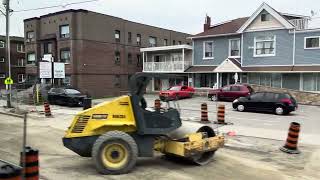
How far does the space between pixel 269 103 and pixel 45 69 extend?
21.2 m

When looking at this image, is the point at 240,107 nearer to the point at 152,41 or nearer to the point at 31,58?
the point at 152,41

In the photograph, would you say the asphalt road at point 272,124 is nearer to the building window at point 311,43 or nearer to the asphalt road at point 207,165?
the asphalt road at point 207,165

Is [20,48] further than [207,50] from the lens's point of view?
Yes

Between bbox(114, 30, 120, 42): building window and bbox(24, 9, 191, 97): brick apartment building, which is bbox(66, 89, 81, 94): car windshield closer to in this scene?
bbox(24, 9, 191, 97): brick apartment building

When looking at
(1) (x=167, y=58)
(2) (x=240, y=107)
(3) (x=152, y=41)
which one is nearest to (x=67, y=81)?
(1) (x=167, y=58)

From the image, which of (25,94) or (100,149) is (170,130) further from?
(25,94)

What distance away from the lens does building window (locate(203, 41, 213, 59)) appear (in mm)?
41438

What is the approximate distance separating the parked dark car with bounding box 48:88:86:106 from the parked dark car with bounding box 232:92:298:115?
41.9ft

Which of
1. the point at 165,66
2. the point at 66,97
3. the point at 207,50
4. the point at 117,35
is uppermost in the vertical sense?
the point at 117,35

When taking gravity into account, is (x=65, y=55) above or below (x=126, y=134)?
above

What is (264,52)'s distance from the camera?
121ft

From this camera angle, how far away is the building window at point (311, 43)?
33781mm

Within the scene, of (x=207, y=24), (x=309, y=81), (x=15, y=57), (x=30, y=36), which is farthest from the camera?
(x=15, y=57)

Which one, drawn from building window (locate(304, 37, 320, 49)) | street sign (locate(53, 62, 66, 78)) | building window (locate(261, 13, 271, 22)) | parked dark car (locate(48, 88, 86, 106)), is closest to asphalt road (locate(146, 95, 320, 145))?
building window (locate(304, 37, 320, 49))
